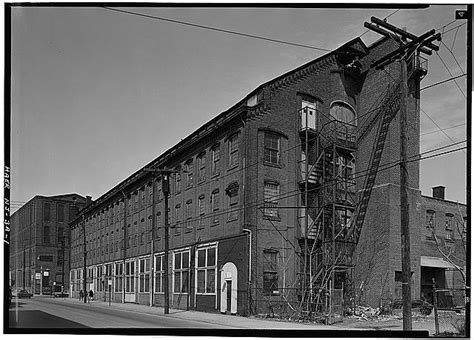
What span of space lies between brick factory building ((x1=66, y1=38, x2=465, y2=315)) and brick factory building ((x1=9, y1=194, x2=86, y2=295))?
19 cm

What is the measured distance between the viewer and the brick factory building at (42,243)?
31.0ft

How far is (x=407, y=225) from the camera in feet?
32.2

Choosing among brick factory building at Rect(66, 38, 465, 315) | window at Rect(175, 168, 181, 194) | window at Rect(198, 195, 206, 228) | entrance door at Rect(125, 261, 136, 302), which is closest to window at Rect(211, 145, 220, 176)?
brick factory building at Rect(66, 38, 465, 315)

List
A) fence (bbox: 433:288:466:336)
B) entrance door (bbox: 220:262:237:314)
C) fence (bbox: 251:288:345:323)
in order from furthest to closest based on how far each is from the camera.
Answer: entrance door (bbox: 220:262:237:314)
fence (bbox: 251:288:345:323)
fence (bbox: 433:288:466:336)

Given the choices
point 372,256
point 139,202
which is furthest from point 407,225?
point 139,202

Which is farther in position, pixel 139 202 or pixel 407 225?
pixel 139 202

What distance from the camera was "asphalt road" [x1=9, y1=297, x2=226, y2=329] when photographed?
933 cm

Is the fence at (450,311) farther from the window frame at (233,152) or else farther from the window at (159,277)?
the window at (159,277)

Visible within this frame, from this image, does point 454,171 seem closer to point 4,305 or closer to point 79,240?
point 79,240

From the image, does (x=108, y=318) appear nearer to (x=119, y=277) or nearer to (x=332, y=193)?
(x=119, y=277)

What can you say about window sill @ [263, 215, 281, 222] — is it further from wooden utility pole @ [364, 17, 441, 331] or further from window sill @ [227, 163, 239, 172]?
wooden utility pole @ [364, 17, 441, 331]

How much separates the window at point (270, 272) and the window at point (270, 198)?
0.52 m

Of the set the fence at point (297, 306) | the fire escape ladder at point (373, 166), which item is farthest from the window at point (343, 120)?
the fence at point (297, 306)

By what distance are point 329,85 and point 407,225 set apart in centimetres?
217
